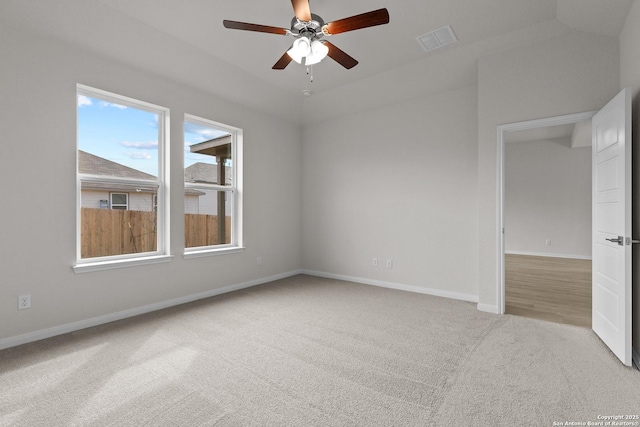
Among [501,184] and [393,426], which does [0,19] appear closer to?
[393,426]

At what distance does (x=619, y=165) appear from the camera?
236 centimetres

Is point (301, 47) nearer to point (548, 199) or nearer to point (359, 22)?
point (359, 22)

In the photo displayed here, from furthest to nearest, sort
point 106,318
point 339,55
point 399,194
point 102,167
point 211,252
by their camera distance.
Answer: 1. point 399,194
2. point 211,252
3. point 102,167
4. point 106,318
5. point 339,55

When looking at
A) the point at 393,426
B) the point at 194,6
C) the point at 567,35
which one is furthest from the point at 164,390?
the point at 567,35

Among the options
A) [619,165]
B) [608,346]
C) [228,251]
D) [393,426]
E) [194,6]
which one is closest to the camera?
[393,426]

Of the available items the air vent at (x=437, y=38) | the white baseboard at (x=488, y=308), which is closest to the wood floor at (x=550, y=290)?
the white baseboard at (x=488, y=308)

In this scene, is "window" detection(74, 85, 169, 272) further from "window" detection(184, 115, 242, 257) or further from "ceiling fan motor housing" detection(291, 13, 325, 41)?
"ceiling fan motor housing" detection(291, 13, 325, 41)

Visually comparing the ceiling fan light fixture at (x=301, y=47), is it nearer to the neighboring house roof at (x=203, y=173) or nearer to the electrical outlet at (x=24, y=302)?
the neighboring house roof at (x=203, y=173)

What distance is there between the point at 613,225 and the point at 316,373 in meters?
2.59

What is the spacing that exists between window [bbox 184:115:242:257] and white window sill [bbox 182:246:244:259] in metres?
0.01

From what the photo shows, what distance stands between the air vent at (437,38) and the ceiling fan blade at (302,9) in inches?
61.0

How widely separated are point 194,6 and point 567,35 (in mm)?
3538

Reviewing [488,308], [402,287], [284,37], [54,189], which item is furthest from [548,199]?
[54,189]

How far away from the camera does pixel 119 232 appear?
Answer: 3.41 m
